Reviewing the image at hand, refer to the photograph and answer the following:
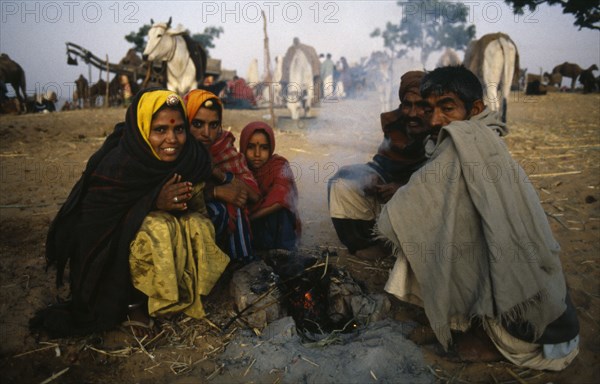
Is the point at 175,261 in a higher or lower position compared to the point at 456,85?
lower

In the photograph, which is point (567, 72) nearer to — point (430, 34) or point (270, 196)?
point (430, 34)

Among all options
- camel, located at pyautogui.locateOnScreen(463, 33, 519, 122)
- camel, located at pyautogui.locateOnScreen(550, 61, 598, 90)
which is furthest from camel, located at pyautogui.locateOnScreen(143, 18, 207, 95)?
camel, located at pyautogui.locateOnScreen(550, 61, 598, 90)

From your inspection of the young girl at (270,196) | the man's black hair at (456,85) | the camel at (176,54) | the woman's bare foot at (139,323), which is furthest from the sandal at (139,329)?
the camel at (176,54)

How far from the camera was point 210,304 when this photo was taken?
2797 millimetres

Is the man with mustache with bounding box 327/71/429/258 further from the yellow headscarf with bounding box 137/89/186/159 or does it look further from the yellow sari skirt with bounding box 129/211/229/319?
the yellow headscarf with bounding box 137/89/186/159

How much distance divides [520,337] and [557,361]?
25cm

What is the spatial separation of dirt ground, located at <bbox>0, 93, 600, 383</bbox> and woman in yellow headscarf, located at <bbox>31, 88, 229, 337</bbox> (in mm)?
192

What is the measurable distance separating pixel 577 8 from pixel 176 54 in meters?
19.7

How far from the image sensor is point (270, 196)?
3.27 meters

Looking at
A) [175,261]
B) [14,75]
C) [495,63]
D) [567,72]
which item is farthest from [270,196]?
[567,72]

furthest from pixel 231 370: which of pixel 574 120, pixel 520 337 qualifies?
pixel 574 120

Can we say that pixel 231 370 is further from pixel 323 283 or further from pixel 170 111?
pixel 170 111

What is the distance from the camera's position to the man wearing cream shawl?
195 cm

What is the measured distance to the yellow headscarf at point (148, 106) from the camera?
2.39 m
